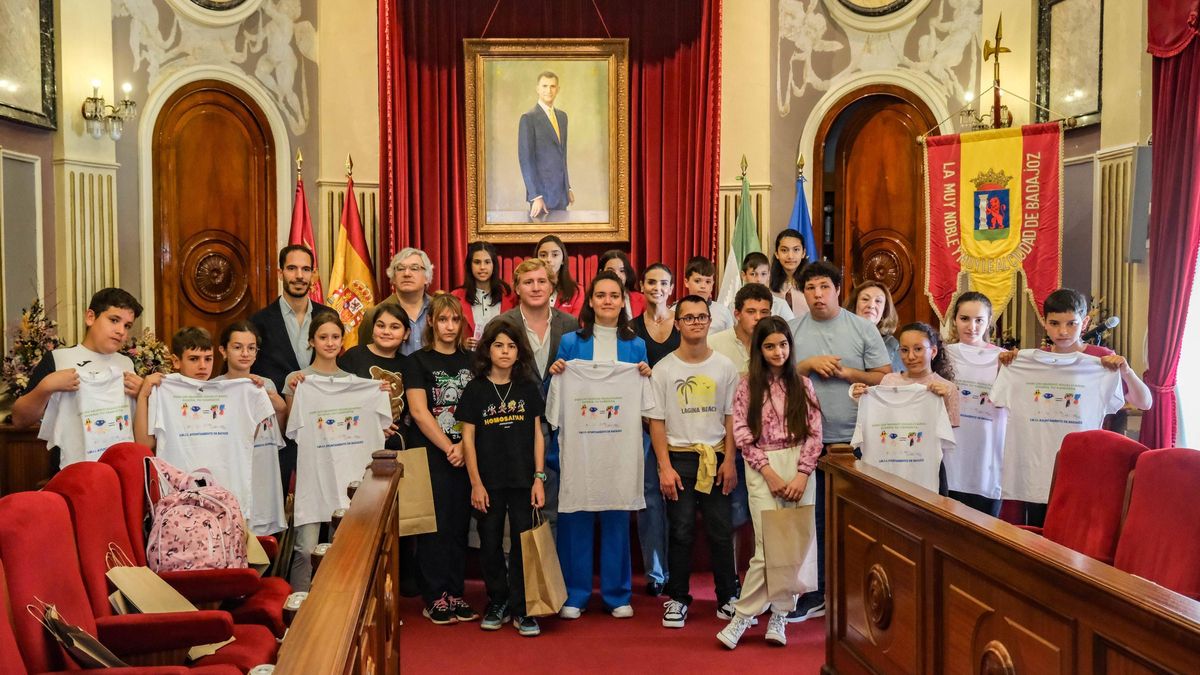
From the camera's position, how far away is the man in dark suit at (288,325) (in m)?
5.07

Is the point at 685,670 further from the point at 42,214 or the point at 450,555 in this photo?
the point at 42,214

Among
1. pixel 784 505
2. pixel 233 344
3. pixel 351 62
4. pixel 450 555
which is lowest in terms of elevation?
pixel 450 555

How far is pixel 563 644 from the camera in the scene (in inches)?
176

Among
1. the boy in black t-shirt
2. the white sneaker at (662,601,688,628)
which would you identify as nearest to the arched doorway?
the white sneaker at (662,601,688,628)

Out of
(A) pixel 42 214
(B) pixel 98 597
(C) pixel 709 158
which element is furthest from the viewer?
(C) pixel 709 158

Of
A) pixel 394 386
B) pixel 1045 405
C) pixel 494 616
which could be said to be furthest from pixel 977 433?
pixel 394 386

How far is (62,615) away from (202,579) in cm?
75

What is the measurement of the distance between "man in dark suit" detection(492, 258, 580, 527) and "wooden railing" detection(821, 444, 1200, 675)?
1.41m

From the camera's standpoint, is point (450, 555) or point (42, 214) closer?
point (450, 555)

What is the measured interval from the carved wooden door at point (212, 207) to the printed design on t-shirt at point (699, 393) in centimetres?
440

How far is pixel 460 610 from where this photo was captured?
480 cm

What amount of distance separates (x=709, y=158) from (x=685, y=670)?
4651 millimetres

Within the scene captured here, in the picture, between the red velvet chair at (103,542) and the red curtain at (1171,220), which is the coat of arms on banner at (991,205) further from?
the red velvet chair at (103,542)

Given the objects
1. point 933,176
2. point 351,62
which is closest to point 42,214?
point 351,62
